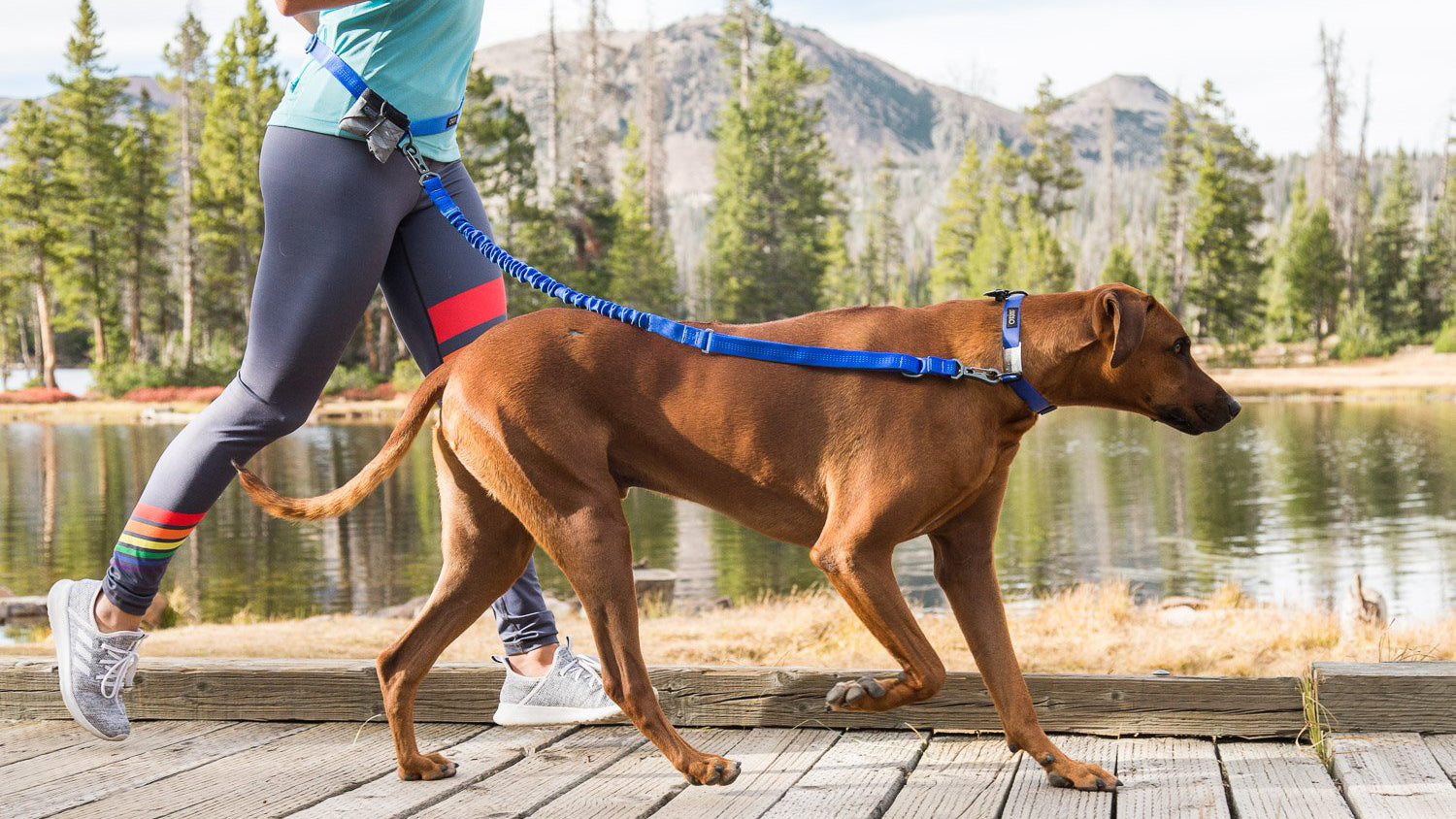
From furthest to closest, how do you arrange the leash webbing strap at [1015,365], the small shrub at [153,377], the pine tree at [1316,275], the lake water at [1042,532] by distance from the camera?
the pine tree at [1316,275] < the small shrub at [153,377] < the lake water at [1042,532] < the leash webbing strap at [1015,365]

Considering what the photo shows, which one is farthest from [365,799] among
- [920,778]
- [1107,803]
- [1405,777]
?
[1405,777]

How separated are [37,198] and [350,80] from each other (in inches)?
2407

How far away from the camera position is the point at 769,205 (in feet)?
197

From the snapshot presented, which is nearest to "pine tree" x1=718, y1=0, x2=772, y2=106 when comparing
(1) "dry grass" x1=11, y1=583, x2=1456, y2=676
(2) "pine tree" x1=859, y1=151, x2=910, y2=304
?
(2) "pine tree" x1=859, y1=151, x2=910, y2=304

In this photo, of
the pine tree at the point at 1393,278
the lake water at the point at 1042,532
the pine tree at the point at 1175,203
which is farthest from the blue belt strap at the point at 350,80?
the pine tree at the point at 1175,203

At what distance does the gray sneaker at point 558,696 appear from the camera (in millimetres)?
3609

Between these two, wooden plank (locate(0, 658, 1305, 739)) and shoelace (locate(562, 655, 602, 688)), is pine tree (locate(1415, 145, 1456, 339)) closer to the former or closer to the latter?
wooden plank (locate(0, 658, 1305, 739))

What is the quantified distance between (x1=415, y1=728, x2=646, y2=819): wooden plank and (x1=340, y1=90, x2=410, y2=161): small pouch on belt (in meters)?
1.65

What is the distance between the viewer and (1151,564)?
13992 mm

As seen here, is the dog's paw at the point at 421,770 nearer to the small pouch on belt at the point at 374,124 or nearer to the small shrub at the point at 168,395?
the small pouch on belt at the point at 374,124

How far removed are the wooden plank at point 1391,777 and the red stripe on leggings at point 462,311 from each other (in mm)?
2550

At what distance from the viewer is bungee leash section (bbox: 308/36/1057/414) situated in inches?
119

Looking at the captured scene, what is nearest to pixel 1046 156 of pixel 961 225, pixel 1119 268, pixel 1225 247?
pixel 961 225

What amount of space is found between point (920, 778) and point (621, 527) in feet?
3.23
